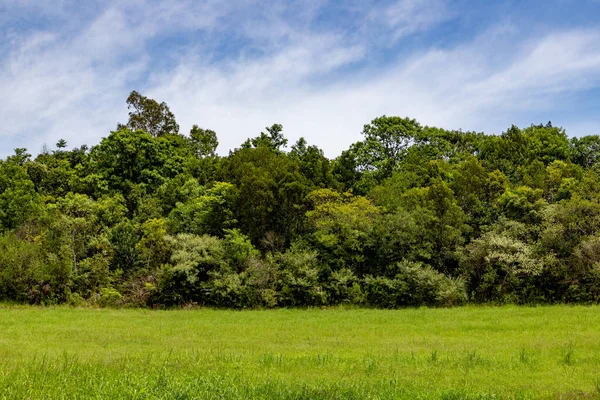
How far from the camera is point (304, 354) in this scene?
13117 mm

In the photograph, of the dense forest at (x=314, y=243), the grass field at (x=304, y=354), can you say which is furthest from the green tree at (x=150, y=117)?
the grass field at (x=304, y=354)

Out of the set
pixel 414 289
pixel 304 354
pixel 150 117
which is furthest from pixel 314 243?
pixel 150 117

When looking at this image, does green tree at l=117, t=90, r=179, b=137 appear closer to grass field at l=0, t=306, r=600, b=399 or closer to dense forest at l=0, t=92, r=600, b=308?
dense forest at l=0, t=92, r=600, b=308

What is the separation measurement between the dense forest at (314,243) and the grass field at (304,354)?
411 centimetres

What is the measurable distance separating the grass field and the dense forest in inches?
162

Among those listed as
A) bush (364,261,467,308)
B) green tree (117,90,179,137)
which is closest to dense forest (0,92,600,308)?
bush (364,261,467,308)

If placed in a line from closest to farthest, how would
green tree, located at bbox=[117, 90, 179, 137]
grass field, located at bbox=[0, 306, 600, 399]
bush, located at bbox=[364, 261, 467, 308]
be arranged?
grass field, located at bbox=[0, 306, 600, 399]
bush, located at bbox=[364, 261, 467, 308]
green tree, located at bbox=[117, 90, 179, 137]

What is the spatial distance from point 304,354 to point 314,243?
2059 cm

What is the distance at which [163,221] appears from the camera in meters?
35.4

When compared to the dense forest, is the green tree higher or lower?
higher

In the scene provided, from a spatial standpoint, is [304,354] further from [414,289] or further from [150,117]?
[150,117]

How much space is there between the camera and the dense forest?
2952cm

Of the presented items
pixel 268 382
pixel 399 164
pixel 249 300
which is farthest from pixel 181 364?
pixel 399 164

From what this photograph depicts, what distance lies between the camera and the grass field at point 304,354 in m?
7.52
